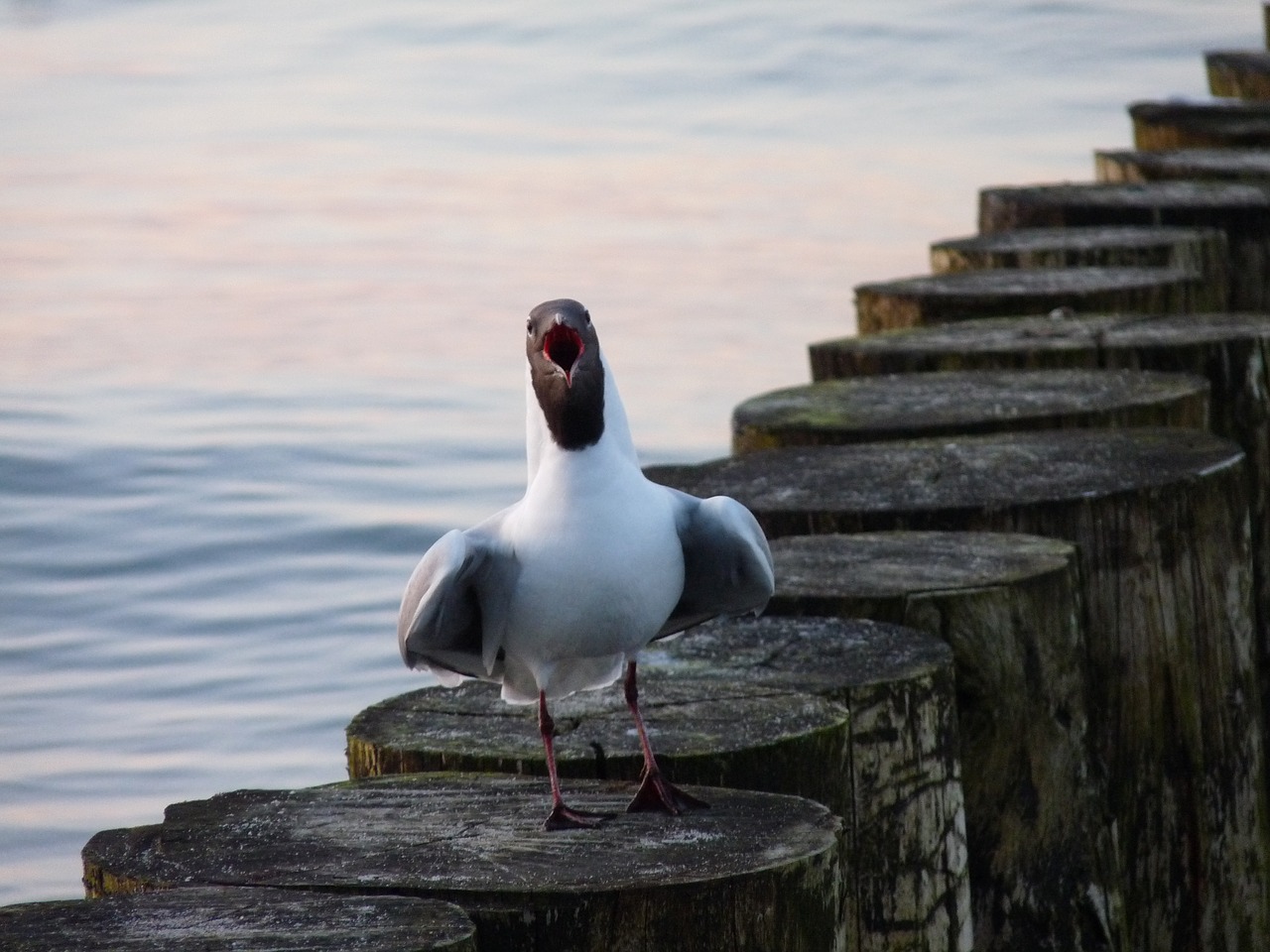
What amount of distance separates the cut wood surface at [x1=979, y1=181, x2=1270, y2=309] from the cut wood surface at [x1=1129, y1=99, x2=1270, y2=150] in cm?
213

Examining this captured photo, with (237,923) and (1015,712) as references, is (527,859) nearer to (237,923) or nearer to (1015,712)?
(237,923)

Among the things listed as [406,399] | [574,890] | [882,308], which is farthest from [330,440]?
[574,890]

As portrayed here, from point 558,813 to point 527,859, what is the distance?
16 centimetres

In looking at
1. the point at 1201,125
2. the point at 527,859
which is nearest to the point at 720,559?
the point at 527,859

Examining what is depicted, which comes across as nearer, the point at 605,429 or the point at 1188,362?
the point at 605,429

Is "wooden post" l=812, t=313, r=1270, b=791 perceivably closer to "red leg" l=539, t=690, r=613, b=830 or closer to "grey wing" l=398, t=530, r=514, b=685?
"grey wing" l=398, t=530, r=514, b=685

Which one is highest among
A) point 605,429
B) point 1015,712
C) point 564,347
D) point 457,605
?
point 564,347

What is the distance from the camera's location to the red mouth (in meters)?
2.99

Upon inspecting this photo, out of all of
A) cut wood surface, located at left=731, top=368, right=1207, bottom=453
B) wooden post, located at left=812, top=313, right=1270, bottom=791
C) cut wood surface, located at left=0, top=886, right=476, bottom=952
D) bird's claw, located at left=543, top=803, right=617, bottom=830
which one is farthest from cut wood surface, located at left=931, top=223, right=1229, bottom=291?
cut wood surface, located at left=0, top=886, right=476, bottom=952

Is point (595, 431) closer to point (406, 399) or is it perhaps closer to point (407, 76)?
point (406, 399)

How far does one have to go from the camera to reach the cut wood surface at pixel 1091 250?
7.11 meters

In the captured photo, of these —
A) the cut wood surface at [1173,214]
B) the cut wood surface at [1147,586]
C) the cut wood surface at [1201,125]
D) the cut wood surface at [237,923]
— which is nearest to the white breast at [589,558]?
the cut wood surface at [237,923]

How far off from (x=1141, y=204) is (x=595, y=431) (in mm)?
5370

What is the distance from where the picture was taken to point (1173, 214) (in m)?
8.01
